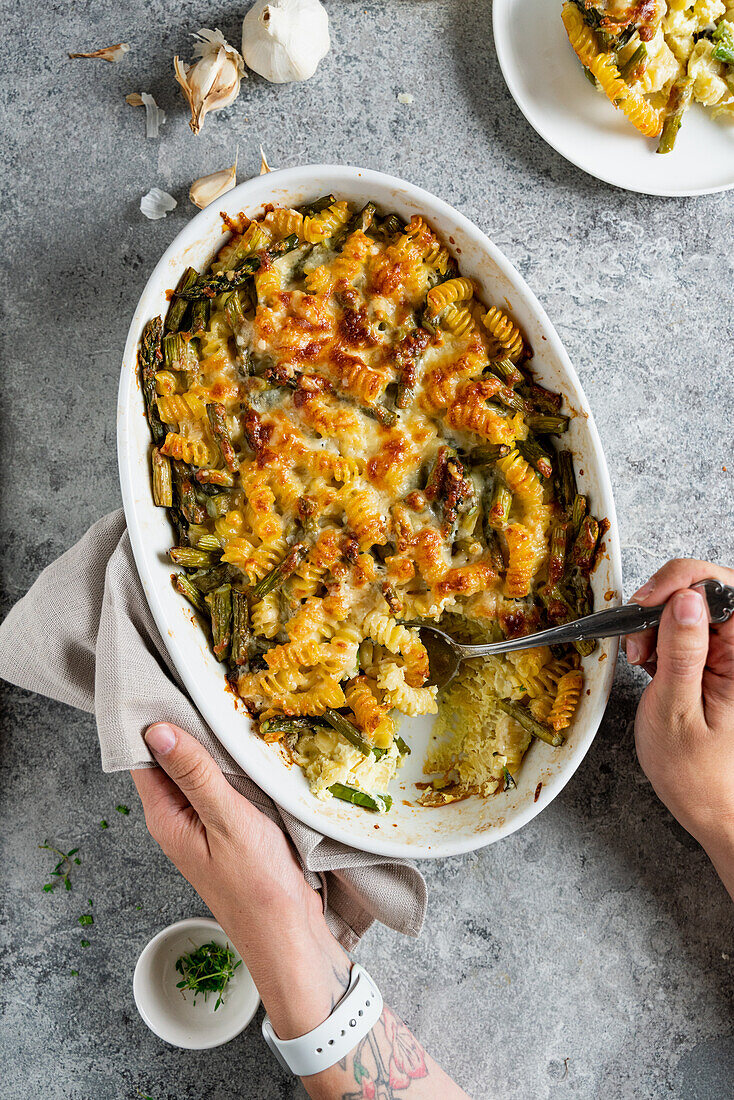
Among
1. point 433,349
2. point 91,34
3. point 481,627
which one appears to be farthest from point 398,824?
point 91,34

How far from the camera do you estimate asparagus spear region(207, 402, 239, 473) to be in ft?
7.55

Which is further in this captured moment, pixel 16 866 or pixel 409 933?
pixel 16 866

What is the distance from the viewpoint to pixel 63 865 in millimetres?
2799

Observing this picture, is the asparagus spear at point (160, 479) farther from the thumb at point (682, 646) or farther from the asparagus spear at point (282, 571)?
the thumb at point (682, 646)

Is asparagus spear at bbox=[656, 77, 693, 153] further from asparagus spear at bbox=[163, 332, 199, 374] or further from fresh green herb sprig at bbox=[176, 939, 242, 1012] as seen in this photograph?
fresh green herb sprig at bbox=[176, 939, 242, 1012]

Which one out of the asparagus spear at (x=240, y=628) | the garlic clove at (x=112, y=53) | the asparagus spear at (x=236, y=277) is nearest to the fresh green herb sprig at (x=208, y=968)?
the asparagus spear at (x=240, y=628)

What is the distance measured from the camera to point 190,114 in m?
2.75

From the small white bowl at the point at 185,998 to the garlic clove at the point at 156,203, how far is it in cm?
239

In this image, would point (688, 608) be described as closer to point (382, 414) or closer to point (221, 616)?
point (382, 414)

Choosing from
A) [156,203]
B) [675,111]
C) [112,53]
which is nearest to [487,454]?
[675,111]

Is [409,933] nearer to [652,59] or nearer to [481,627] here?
[481,627]

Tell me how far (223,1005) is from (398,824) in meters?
0.95

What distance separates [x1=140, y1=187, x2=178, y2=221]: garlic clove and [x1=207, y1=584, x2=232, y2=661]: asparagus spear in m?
1.35

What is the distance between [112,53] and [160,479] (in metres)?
1.57
